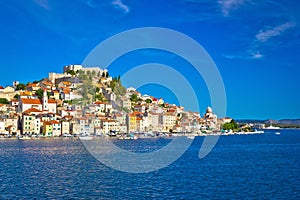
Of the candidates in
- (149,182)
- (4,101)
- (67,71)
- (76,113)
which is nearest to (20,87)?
(4,101)

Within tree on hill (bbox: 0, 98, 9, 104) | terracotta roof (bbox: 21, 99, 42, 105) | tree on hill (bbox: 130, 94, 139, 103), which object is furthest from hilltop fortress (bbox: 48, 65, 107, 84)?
terracotta roof (bbox: 21, 99, 42, 105)

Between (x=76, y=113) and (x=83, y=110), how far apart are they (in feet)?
12.8

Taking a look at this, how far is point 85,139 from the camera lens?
59.9m

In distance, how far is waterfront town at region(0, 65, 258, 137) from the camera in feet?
219

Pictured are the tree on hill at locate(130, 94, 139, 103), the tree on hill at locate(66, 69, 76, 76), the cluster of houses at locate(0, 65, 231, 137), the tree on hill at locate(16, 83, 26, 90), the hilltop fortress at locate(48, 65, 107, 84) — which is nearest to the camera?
the cluster of houses at locate(0, 65, 231, 137)

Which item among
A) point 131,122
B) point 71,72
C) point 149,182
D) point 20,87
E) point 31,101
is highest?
point 71,72

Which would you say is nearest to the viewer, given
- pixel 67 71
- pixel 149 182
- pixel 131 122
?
pixel 149 182

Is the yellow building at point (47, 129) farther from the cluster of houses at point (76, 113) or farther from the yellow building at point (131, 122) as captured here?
the yellow building at point (131, 122)

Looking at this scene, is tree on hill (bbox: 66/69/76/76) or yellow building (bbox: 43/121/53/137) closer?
yellow building (bbox: 43/121/53/137)

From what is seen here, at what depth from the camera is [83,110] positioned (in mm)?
79062

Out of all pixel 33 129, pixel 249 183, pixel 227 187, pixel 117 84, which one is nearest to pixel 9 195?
pixel 227 187

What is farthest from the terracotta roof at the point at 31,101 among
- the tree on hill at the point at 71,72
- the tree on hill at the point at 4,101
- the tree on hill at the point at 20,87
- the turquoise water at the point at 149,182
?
the turquoise water at the point at 149,182

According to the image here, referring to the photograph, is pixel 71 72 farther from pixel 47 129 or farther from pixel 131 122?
pixel 47 129

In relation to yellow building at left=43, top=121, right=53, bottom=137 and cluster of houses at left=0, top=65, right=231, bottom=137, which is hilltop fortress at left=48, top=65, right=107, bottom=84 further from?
yellow building at left=43, top=121, right=53, bottom=137
